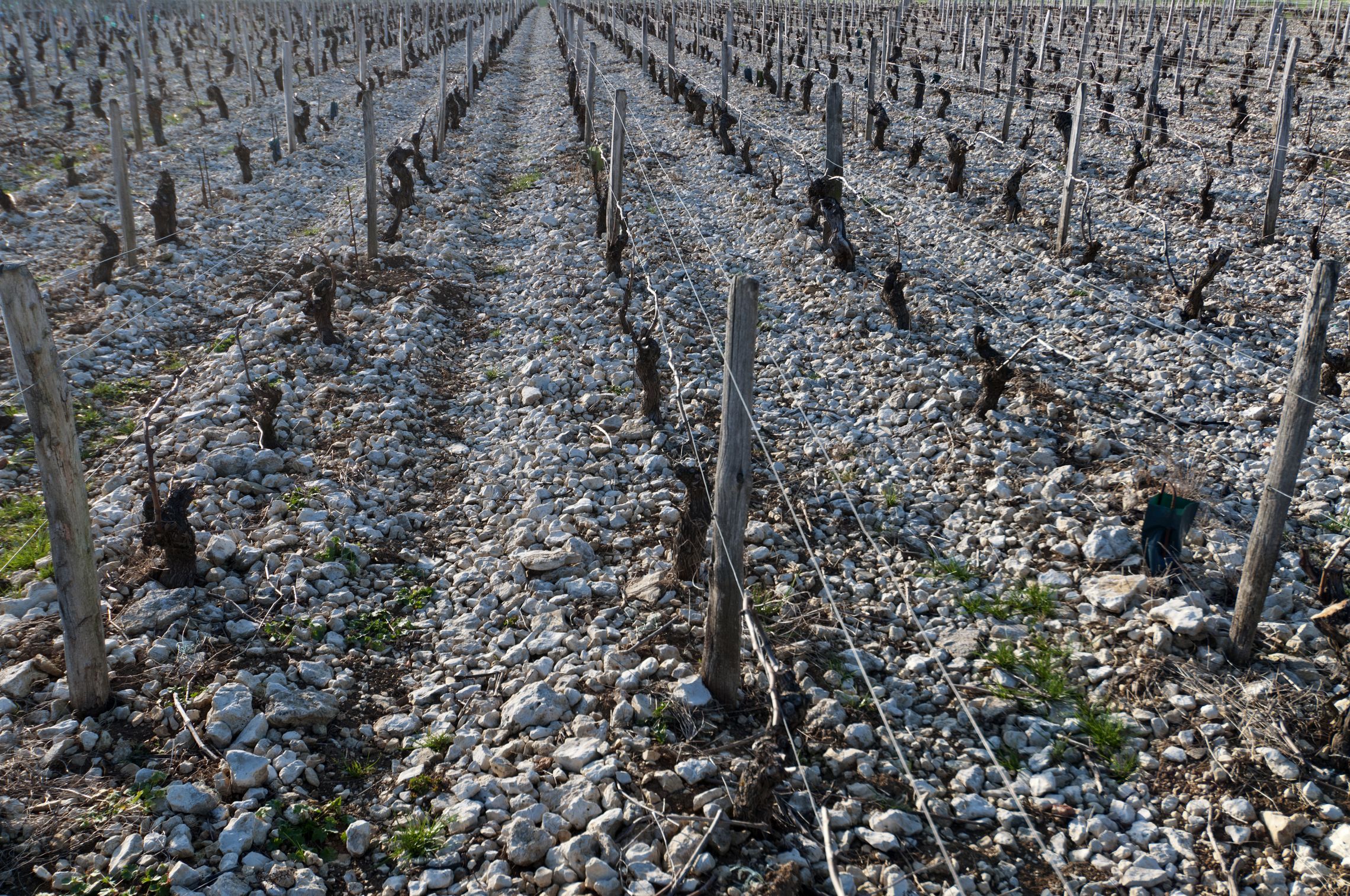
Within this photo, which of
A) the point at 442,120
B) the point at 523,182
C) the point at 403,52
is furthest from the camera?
the point at 403,52

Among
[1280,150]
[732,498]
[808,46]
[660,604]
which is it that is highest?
[808,46]

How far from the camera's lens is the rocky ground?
3.26 metres

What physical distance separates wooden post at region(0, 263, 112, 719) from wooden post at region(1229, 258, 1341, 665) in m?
2.40

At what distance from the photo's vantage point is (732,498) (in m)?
3.55

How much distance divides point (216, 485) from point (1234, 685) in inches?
226

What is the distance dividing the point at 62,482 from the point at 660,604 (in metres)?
2.74

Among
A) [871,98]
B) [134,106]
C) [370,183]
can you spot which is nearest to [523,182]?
[370,183]

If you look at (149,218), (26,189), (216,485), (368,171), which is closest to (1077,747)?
(216,485)

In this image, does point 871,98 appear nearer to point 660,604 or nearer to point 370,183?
point 370,183

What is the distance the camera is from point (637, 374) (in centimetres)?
709

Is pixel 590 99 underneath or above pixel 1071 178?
above

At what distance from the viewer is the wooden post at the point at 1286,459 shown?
367 centimetres

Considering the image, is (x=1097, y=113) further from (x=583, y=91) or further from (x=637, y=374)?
A: (x=637, y=374)

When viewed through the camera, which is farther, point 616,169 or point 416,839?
point 616,169
